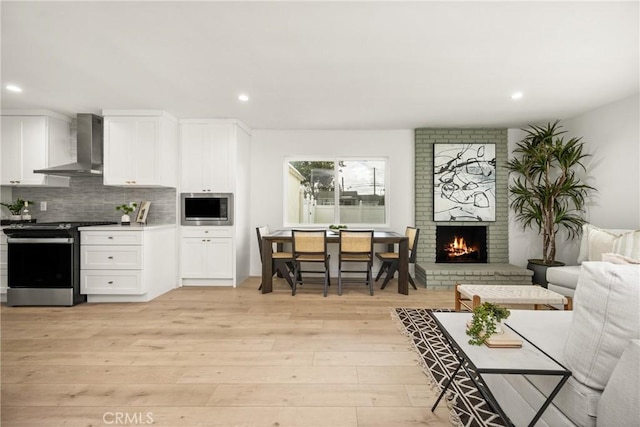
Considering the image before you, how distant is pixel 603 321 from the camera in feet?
4.06

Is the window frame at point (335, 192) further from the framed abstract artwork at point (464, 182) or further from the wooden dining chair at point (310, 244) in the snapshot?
→ the wooden dining chair at point (310, 244)

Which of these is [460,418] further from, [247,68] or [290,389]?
[247,68]

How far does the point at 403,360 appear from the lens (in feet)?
8.26

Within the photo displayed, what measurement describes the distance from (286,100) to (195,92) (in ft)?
3.39

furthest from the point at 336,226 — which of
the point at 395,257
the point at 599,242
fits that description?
the point at 599,242

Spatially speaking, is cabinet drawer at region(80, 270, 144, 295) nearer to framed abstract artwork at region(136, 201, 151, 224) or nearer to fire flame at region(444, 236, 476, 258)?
framed abstract artwork at region(136, 201, 151, 224)

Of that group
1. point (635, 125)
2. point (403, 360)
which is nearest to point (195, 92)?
point (403, 360)

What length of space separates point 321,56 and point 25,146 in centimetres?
428

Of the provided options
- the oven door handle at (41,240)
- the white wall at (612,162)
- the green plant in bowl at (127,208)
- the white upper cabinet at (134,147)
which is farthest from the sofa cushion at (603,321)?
the green plant in bowl at (127,208)

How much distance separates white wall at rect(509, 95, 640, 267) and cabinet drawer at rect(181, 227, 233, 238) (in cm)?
497

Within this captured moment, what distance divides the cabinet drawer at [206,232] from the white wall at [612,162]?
497 cm

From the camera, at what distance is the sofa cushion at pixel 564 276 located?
3.46 metres

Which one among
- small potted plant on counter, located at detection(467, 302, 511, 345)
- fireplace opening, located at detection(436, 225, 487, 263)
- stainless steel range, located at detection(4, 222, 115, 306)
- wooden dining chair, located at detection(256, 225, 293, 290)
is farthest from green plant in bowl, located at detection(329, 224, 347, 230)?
small potted plant on counter, located at detection(467, 302, 511, 345)

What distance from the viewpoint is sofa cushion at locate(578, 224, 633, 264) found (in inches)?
138
